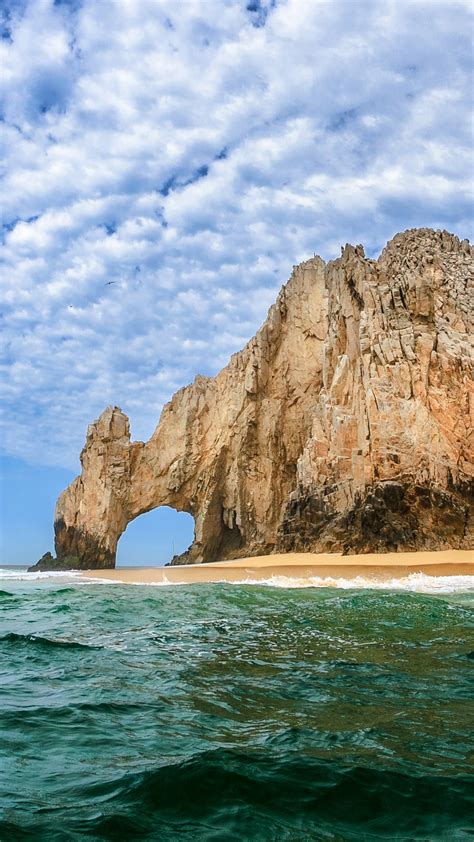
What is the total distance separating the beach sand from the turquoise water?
523 inches

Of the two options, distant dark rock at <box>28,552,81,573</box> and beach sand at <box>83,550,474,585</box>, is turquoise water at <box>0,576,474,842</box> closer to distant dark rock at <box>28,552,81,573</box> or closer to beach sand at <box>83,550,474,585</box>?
beach sand at <box>83,550,474,585</box>

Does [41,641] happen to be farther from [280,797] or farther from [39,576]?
[39,576]

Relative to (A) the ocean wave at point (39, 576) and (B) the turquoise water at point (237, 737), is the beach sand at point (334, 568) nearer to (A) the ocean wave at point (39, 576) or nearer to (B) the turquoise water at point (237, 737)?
(A) the ocean wave at point (39, 576)

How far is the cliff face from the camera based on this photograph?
84.6ft

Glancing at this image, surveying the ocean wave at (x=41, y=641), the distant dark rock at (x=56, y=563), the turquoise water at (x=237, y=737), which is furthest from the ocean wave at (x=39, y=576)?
the turquoise water at (x=237, y=737)

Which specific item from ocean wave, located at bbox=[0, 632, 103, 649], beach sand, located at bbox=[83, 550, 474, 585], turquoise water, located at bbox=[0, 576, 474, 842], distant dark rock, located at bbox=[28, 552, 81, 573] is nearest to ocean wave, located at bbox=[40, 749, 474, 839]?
turquoise water, located at bbox=[0, 576, 474, 842]

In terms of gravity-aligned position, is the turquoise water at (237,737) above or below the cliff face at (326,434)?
below

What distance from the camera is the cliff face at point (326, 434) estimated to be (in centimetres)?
2578

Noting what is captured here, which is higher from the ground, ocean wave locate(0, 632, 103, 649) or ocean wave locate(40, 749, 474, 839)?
ocean wave locate(0, 632, 103, 649)

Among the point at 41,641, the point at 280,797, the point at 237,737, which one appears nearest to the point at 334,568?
the point at 41,641

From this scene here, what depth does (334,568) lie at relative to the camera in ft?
75.3

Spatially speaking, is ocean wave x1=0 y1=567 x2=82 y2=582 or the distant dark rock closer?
ocean wave x1=0 y1=567 x2=82 y2=582

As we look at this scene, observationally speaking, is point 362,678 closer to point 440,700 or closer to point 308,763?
point 440,700

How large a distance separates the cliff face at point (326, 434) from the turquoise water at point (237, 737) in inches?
718
